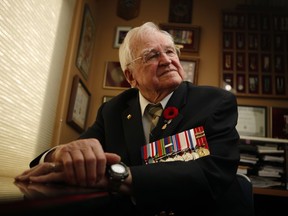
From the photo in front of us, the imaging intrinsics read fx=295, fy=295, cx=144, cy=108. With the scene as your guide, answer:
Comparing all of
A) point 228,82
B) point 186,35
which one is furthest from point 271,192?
point 186,35

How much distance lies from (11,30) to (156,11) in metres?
1.80

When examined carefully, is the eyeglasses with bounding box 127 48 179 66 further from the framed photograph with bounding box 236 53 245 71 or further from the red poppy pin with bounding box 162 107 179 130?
the framed photograph with bounding box 236 53 245 71

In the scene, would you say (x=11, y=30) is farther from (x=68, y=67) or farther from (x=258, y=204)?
(x=258, y=204)

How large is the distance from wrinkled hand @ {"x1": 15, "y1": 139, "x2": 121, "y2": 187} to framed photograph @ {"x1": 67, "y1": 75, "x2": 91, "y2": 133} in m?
1.61

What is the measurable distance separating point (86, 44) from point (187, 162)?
2040 millimetres

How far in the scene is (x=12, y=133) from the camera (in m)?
1.49

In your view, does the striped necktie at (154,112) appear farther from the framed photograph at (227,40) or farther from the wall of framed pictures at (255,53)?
the framed photograph at (227,40)

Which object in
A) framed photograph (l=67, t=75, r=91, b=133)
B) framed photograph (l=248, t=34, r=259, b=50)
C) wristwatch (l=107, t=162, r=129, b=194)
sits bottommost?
wristwatch (l=107, t=162, r=129, b=194)

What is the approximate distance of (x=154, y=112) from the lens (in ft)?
3.67

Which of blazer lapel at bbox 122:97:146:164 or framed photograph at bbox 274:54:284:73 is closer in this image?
blazer lapel at bbox 122:97:146:164

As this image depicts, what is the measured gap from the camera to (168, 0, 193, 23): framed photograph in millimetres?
2895

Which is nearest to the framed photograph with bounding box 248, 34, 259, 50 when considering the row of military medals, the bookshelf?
the bookshelf

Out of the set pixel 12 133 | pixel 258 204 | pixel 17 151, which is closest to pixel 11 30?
pixel 12 133

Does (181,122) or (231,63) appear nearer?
(181,122)
